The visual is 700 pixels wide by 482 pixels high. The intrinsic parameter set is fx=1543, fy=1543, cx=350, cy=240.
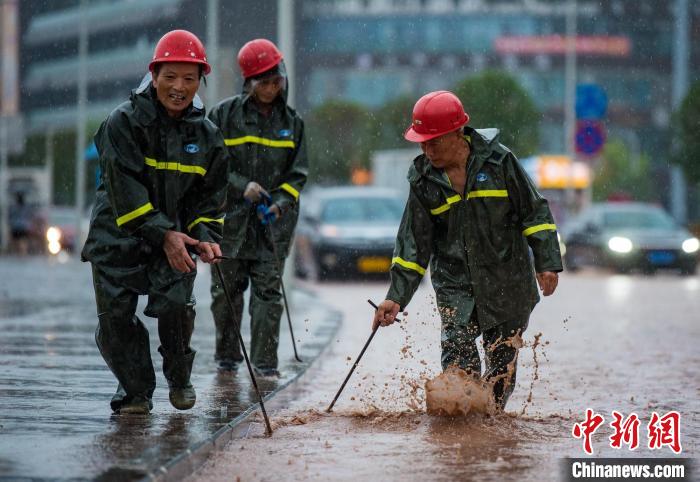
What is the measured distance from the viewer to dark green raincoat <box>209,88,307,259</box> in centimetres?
957

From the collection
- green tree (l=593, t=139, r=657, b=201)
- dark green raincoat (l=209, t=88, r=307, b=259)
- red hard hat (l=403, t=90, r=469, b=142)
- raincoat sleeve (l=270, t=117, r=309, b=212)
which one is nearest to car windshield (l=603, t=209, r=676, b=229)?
raincoat sleeve (l=270, t=117, r=309, b=212)

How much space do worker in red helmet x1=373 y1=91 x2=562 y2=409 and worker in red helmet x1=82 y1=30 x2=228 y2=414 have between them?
0.95 metres

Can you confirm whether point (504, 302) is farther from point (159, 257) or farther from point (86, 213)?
point (86, 213)

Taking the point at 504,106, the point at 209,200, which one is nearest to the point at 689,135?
the point at 504,106

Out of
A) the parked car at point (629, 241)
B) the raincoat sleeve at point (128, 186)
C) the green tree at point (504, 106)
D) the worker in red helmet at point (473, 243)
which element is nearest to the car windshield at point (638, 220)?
the parked car at point (629, 241)

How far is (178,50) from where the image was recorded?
701 centimetres

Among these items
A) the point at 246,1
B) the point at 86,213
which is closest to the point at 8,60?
the point at 246,1

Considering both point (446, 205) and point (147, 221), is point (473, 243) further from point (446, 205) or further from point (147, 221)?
point (147, 221)

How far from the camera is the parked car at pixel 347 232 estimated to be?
25375 mm

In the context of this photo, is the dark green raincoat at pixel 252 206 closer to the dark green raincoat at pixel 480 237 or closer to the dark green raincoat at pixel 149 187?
the dark green raincoat at pixel 480 237

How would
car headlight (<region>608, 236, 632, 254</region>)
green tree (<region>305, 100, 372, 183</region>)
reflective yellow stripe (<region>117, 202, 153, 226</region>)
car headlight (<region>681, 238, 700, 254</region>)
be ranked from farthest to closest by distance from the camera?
green tree (<region>305, 100, 372, 183</region>) < car headlight (<region>608, 236, 632, 254</region>) < car headlight (<region>681, 238, 700, 254</region>) < reflective yellow stripe (<region>117, 202, 153, 226</region>)

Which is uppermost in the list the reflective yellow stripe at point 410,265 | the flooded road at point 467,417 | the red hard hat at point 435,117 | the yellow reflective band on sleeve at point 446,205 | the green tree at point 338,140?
the red hard hat at point 435,117

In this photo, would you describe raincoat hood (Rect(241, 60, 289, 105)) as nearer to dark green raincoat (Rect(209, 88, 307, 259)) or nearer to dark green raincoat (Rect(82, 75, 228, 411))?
dark green raincoat (Rect(209, 88, 307, 259))

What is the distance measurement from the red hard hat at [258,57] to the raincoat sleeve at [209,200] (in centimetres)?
218
